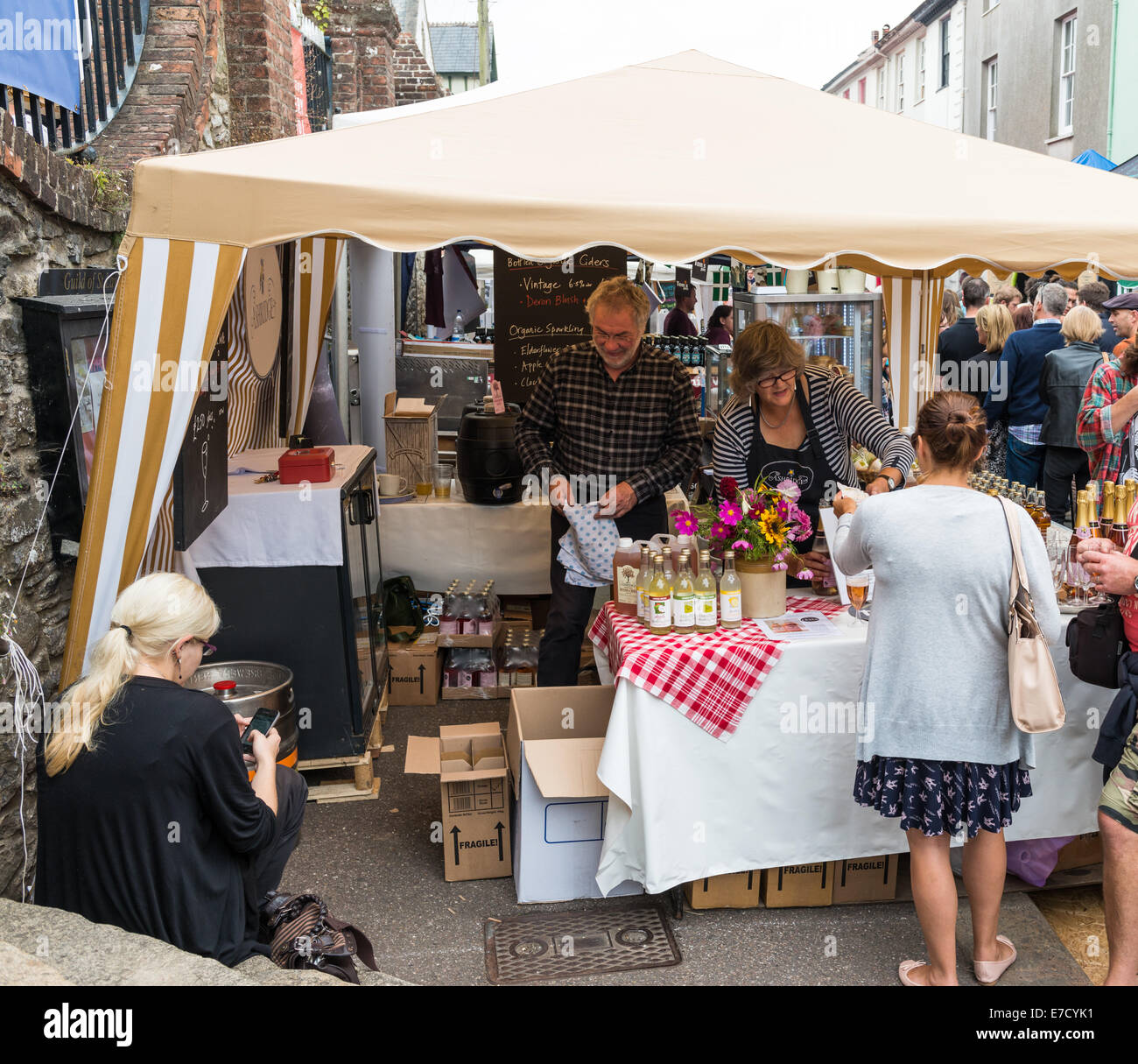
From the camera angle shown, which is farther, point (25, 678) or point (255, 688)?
point (255, 688)

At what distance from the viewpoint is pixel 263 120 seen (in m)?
6.58

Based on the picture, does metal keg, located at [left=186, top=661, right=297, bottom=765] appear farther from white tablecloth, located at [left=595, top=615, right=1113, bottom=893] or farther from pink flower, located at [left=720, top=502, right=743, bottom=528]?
pink flower, located at [left=720, top=502, right=743, bottom=528]

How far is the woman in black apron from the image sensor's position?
4293 mm

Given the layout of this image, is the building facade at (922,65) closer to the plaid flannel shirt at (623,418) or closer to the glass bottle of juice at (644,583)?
the plaid flannel shirt at (623,418)

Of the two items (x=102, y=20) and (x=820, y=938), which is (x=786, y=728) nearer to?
(x=820, y=938)

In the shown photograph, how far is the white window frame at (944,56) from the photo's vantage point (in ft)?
85.4

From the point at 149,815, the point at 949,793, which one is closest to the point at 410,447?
the point at 949,793

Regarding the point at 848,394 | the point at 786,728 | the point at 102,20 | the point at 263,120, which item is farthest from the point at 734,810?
the point at 263,120

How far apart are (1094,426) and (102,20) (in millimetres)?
4876

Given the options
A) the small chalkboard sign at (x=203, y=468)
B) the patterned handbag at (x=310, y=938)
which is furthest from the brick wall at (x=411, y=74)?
the patterned handbag at (x=310, y=938)

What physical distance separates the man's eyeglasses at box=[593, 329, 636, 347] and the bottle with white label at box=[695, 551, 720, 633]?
1303 millimetres

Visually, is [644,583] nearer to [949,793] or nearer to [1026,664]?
[949,793]

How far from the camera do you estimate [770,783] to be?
11.5 ft

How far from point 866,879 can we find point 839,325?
4.32 metres
